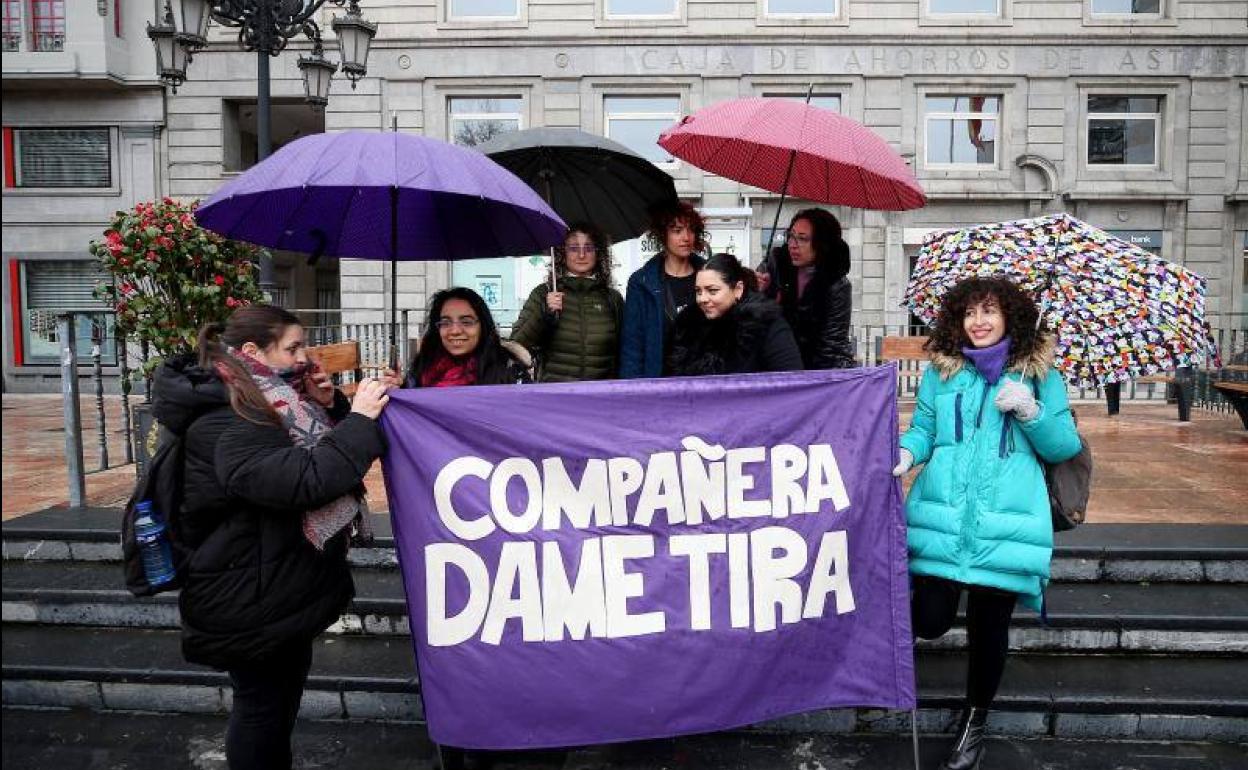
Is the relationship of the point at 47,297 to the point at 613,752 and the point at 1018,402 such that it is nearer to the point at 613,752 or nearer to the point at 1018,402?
the point at 613,752

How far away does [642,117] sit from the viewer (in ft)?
58.4

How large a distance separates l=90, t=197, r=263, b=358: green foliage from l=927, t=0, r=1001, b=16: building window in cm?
1630

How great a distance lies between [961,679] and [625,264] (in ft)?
35.1

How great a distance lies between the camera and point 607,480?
3.09 m

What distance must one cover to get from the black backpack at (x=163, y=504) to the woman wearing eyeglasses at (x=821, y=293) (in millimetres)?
2970

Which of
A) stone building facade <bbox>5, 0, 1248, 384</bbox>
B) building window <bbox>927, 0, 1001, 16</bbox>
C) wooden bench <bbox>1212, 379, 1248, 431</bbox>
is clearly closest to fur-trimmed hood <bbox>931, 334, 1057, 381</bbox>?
wooden bench <bbox>1212, 379, 1248, 431</bbox>

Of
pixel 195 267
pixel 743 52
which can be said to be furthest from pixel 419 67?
pixel 195 267

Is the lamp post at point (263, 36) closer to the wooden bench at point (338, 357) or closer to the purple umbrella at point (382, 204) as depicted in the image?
the wooden bench at point (338, 357)

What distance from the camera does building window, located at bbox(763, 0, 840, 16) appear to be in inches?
688

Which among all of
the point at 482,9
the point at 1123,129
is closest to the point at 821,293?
the point at 482,9

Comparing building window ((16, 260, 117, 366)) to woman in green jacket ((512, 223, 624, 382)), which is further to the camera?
building window ((16, 260, 117, 366))

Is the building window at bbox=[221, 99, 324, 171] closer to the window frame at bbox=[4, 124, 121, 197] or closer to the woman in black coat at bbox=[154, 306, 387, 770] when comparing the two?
the window frame at bbox=[4, 124, 121, 197]

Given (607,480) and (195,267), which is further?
(195,267)

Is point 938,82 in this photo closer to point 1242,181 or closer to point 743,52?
point 743,52
